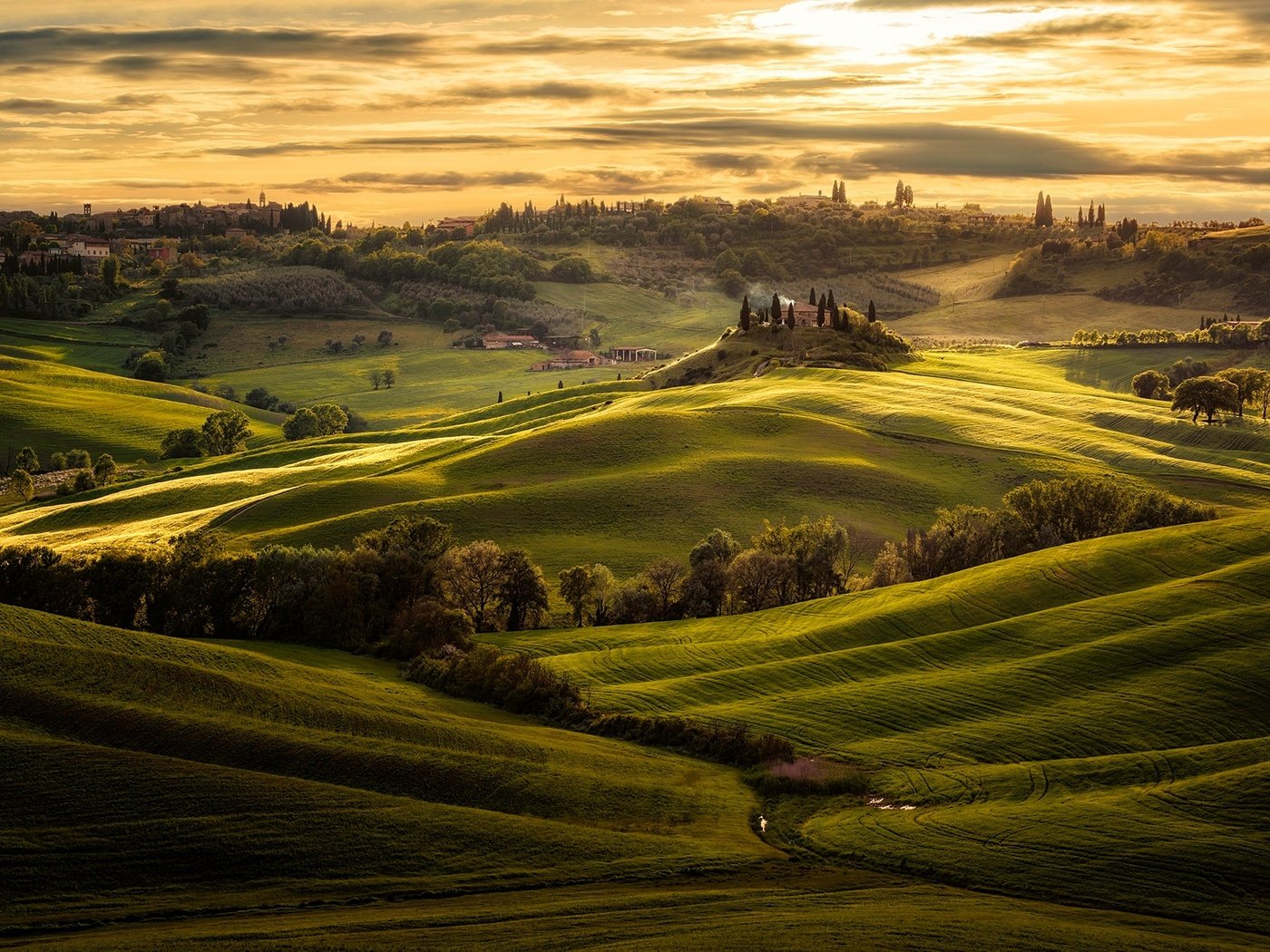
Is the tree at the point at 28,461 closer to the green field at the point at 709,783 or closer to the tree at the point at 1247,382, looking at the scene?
the green field at the point at 709,783

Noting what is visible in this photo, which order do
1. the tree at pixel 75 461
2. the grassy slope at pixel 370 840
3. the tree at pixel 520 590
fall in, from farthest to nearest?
the tree at pixel 75 461 → the tree at pixel 520 590 → the grassy slope at pixel 370 840

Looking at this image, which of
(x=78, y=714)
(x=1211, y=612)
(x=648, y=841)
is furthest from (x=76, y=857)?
(x=1211, y=612)

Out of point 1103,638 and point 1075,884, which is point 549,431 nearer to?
point 1103,638

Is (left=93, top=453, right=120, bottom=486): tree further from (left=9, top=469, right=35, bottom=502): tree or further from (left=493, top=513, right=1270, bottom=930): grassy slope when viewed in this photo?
(left=493, top=513, right=1270, bottom=930): grassy slope

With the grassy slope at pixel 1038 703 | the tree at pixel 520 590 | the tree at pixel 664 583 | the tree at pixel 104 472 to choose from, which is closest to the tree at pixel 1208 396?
the grassy slope at pixel 1038 703

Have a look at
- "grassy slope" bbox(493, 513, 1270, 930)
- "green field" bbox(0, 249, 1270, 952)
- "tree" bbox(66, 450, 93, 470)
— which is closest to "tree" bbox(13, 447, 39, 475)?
"tree" bbox(66, 450, 93, 470)

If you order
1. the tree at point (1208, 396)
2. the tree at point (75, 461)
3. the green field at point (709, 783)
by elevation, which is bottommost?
the tree at point (75, 461)
